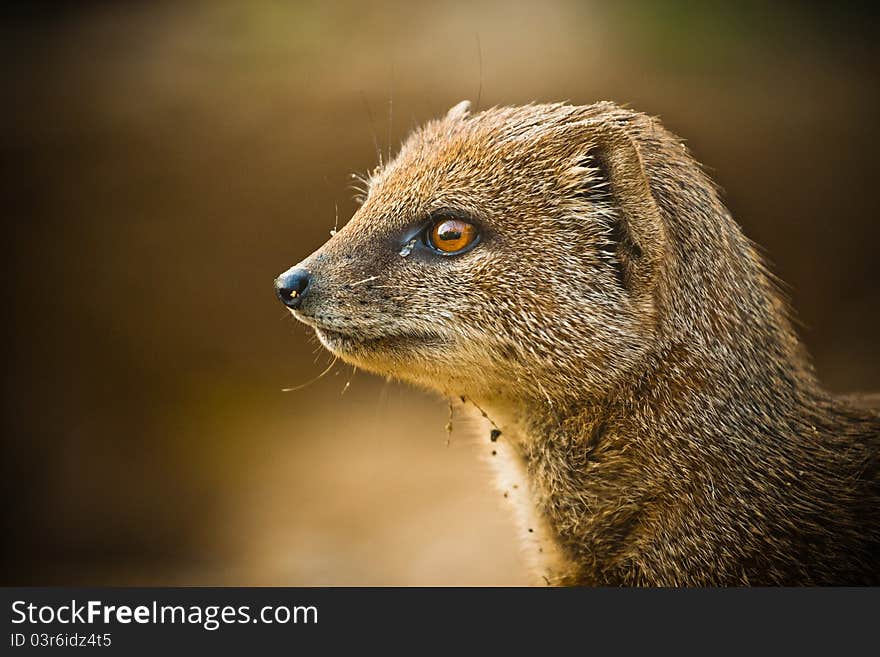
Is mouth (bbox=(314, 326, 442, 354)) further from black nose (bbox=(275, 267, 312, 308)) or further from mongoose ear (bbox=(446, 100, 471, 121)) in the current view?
mongoose ear (bbox=(446, 100, 471, 121))

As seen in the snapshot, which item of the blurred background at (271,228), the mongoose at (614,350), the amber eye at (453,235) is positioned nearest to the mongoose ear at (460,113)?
the mongoose at (614,350)

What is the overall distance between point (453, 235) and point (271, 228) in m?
3.35

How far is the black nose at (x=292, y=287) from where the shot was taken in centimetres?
237

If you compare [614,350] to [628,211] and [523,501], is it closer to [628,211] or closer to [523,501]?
[628,211]

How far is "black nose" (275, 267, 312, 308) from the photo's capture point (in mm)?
2367

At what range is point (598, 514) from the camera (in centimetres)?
235

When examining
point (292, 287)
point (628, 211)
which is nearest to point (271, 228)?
point (292, 287)

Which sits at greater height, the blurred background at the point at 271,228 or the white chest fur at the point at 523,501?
the blurred background at the point at 271,228

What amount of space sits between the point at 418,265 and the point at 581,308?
1.56ft

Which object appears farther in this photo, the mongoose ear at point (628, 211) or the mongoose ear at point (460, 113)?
the mongoose ear at point (460, 113)

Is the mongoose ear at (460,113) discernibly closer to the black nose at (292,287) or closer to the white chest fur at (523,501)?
the black nose at (292,287)

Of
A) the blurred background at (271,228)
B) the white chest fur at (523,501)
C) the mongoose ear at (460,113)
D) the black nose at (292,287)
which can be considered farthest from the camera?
the blurred background at (271,228)

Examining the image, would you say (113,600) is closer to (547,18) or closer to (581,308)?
(581,308)

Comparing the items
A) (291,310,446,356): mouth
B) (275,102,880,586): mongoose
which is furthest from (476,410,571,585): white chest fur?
(291,310,446,356): mouth
